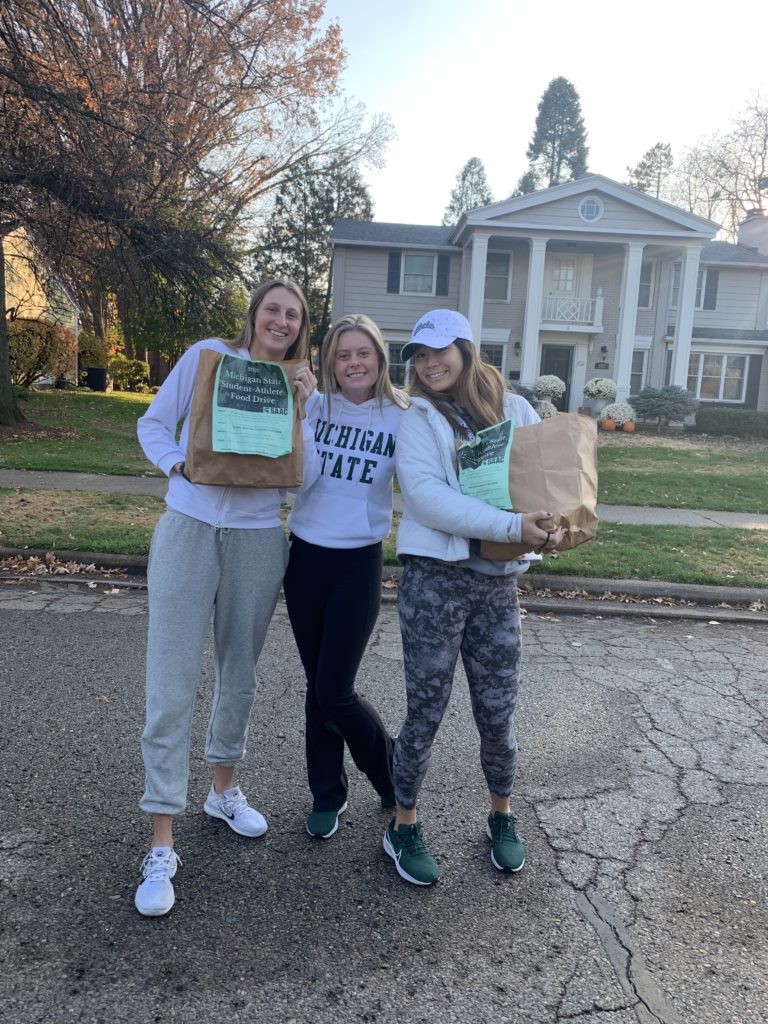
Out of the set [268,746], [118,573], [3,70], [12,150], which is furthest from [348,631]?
[12,150]

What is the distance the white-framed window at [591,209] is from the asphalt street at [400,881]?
69.5ft

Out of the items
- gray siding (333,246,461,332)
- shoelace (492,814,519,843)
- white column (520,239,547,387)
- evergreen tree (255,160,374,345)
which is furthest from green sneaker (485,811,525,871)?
evergreen tree (255,160,374,345)

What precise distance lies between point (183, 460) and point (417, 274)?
2339 cm

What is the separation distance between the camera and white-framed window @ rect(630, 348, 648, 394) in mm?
25438

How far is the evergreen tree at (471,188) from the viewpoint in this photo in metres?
61.9

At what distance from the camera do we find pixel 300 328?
2.81m

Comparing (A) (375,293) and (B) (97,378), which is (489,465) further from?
(B) (97,378)

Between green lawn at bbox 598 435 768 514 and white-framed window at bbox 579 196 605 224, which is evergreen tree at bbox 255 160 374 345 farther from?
green lawn at bbox 598 435 768 514

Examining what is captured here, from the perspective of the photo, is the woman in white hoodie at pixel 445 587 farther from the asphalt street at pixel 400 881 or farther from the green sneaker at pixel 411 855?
the asphalt street at pixel 400 881

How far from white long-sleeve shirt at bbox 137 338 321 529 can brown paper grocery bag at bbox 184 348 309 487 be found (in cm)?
5

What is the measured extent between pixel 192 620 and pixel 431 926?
1.27m

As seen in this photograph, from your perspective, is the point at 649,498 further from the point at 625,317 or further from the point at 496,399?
the point at 625,317

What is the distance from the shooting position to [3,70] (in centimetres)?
867

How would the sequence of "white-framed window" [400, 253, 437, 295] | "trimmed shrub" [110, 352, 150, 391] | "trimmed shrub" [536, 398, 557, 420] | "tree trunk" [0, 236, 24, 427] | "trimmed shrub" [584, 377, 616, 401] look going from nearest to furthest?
"tree trunk" [0, 236, 24, 427], "trimmed shrub" [536, 398, 557, 420], "trimmed shrub" [584, 377, 616, 401], "white-framed window" [400, 253, 437, 295], "trimmed shrub" [110, 352, 150, 391]
